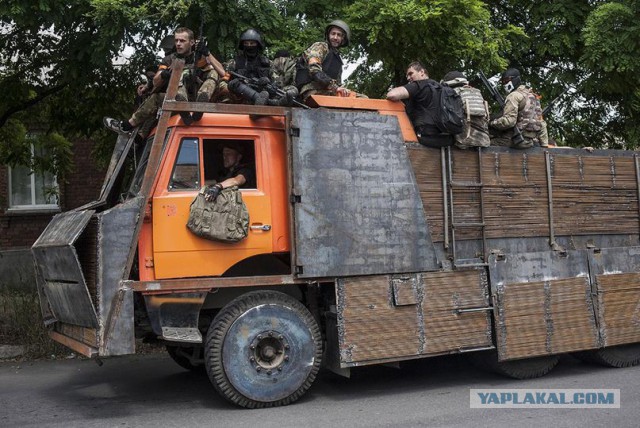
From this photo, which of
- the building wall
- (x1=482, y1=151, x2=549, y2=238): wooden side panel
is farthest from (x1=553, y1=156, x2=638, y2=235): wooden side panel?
the building wall

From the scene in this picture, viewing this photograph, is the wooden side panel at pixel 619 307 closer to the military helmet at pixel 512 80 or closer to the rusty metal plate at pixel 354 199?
the rusty metal plate at pixel 354 199

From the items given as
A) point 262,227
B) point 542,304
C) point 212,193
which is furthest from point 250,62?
point 542,304

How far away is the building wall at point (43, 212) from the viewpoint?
1577 centimetres

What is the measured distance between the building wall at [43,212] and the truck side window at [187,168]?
31.7 feet

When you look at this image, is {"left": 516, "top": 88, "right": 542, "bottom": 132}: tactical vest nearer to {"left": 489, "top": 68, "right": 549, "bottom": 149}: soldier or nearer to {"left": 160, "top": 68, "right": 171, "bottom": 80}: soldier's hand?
{"left": 489, "top": 68, "right": 549, "bottom": 149}: soldier

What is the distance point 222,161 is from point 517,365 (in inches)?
147

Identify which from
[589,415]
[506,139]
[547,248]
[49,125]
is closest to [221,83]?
[506,139]

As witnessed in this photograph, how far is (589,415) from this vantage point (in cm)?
608

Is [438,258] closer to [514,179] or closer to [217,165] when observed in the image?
[514,179]

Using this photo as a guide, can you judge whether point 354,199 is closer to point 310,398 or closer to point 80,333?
point 310,398

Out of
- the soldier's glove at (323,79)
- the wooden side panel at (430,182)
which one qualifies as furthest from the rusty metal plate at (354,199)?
the soldier's glove at (323,79)

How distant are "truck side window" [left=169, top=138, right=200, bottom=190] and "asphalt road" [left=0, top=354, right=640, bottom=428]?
203cm

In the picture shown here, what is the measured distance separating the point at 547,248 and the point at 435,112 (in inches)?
77.8

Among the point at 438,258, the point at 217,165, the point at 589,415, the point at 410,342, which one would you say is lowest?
the point at 589,415
